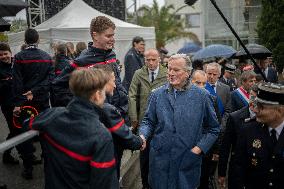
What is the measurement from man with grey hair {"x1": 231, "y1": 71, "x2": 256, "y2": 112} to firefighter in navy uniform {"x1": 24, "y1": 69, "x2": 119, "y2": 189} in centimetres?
285

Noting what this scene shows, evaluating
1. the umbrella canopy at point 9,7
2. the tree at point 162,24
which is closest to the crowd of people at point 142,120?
the umbrella canopy at point 9,7

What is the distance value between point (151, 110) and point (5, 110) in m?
2.73

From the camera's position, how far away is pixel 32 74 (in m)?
5.12

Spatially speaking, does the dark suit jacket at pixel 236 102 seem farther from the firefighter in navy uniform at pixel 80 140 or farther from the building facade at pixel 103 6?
the building facade at pixel 103 6

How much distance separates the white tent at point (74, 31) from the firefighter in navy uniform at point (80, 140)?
7672 mm

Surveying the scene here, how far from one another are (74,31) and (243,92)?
6.26 m

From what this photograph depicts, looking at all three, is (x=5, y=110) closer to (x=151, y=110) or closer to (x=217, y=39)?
(x=151, y=110)

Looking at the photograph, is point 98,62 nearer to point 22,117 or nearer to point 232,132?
point 232,132

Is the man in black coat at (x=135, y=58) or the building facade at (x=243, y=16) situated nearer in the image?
the man in black coat at (x=135, y=58)

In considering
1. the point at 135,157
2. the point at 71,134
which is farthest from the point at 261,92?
the point at 135,157

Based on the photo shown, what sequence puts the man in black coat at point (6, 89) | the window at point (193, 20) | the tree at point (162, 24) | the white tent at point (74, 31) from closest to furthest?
the man in black coat at point (6, 89)
the white tent at point (74, 31)
the tree at point (162, 24)
the window at point (193, 20)

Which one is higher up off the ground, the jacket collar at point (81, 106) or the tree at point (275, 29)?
the tree at point (275, 29)

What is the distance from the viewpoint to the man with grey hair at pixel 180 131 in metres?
3.55

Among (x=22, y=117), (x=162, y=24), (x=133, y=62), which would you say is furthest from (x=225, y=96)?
(x=162, y=24)
